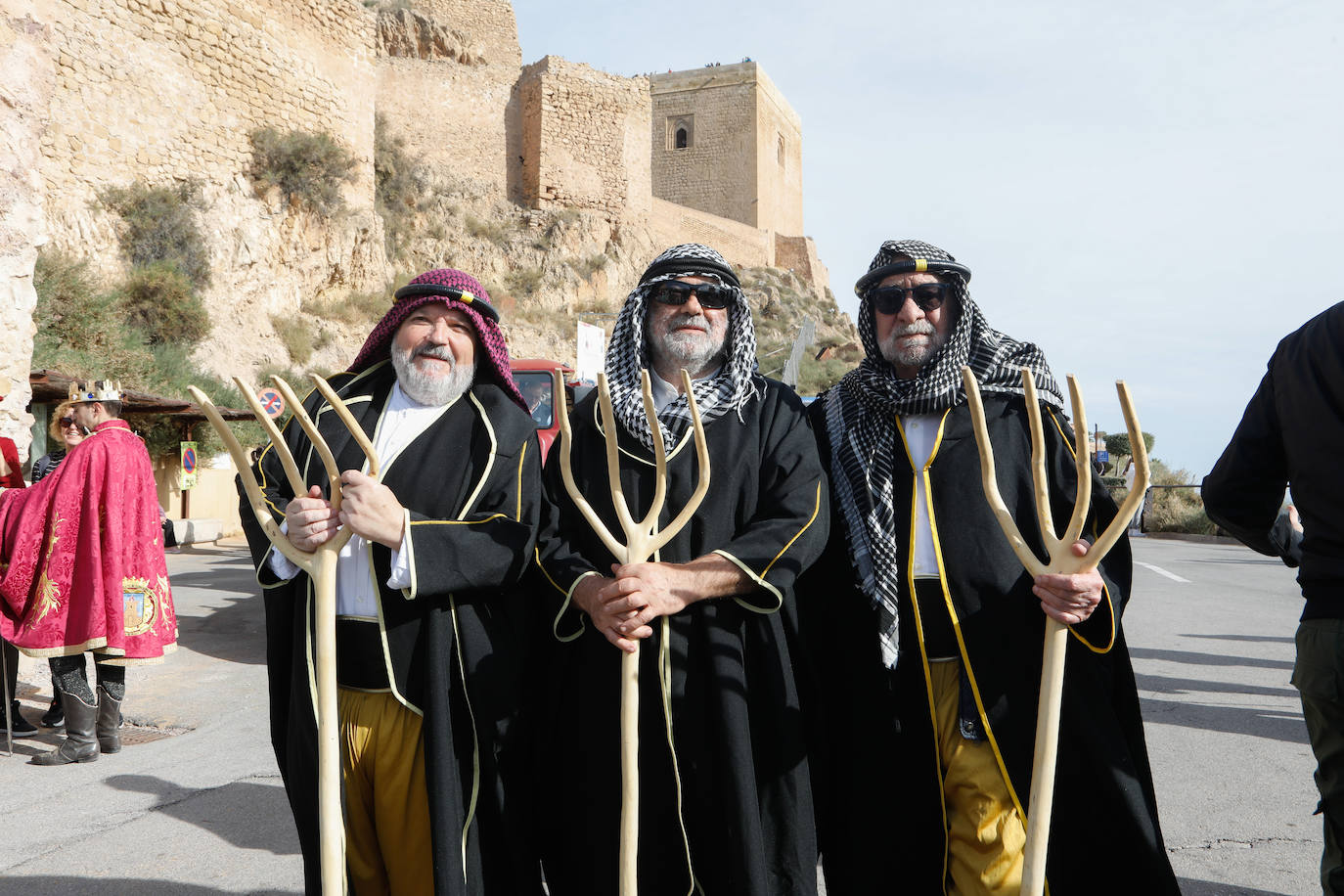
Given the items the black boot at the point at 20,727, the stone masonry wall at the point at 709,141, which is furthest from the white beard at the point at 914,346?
the stone masonry wall at the point at 709,141

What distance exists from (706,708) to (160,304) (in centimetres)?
1770

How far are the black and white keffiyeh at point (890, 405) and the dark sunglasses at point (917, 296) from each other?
7 cm

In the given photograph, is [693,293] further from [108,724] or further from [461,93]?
[461,93]

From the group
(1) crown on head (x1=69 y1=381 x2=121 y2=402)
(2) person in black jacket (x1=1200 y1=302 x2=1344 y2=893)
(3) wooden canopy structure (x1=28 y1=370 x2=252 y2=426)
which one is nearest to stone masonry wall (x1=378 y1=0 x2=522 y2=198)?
(3) wooden canopy structure (x1=28 y1=370 x2=252 y2=426)

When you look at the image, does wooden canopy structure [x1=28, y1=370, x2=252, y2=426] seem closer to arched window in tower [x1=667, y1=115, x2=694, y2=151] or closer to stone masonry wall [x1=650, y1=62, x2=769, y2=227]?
stone masonry wall [x1=650, y1=62, x2=769, y2=227]

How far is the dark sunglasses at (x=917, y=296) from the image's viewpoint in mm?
2496

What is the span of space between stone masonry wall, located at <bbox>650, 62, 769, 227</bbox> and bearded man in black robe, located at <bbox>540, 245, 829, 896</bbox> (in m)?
43.1

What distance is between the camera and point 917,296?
250 cm

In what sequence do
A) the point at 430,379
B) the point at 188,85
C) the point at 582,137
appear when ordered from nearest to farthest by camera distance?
the point at 430,379, the point at 188,85, the point at 582,137

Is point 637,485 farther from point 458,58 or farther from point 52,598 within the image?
point 458,58

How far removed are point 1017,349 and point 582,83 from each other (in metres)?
33.5

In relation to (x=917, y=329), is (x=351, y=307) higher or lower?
higher

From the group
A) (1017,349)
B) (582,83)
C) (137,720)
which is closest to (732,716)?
(1017,349)

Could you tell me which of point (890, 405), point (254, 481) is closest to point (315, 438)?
point (254, 481)
